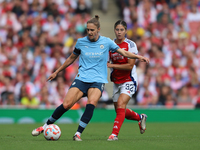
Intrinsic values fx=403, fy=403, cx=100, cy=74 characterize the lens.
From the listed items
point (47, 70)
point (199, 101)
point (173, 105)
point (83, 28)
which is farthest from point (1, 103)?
point (199, 101)

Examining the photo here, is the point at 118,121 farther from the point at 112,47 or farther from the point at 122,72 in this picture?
the point at 112,47

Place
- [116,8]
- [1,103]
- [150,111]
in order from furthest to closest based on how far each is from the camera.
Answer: [116,8] < [150,111] < [1,103]

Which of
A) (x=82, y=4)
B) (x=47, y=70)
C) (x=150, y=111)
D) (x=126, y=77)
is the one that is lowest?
(x=150, y=111)

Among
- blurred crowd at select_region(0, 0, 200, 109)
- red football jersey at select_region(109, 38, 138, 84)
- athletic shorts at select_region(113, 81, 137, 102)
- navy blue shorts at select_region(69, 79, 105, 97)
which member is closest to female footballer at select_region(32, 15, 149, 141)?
navy blue shorts at select_region(69, 79, 105, 97)

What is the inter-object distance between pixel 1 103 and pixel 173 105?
21.3 feet

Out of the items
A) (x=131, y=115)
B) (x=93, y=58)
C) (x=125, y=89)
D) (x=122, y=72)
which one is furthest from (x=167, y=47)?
(x=93, y=58)

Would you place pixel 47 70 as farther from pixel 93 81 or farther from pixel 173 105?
pixel 93 81

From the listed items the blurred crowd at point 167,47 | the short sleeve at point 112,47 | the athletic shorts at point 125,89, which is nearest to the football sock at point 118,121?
the athletic shorts at point 125,89

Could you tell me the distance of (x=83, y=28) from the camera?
58.2ft

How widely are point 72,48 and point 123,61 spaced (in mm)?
8605

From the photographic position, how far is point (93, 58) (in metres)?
7.71

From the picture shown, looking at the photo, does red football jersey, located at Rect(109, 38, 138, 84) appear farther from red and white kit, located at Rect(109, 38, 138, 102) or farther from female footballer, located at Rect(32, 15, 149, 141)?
female footballer, located at Rect(32, 15, 149, 141)

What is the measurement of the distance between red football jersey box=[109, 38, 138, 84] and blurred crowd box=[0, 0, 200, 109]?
6525 millimetres

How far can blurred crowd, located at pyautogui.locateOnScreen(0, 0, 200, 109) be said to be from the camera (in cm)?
1531
